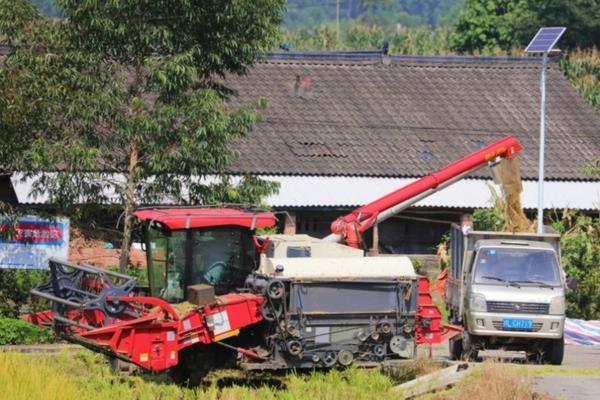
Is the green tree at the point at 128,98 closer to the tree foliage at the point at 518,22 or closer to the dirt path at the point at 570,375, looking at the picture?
the dirt path at the point at 570,375

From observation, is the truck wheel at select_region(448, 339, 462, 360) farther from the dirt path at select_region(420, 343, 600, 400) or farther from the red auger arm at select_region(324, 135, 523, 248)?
the red auger arm at select_region(324, 135, 523, 248)

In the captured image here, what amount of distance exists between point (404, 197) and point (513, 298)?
346 centimetres

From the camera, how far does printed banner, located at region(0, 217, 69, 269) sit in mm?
26281

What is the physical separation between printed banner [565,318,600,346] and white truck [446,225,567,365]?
4772 mm

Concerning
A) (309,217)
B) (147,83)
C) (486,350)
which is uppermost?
(147,83)

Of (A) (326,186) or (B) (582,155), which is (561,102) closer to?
(B) (582,155)

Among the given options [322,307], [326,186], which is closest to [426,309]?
[322,307]

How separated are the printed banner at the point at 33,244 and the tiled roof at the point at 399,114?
1068 cm

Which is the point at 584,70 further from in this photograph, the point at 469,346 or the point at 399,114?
the point at 469,346

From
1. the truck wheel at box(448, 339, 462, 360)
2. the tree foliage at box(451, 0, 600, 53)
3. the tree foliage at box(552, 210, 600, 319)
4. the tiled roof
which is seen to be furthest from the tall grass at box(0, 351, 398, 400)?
the tree foliage at box(451, 0, 600, 53)

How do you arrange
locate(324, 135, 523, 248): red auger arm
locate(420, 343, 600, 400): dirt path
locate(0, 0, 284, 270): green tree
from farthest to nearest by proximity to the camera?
locate(0, 0, 284, 270): green tree < locate(324, 135, 523, 248): red auger arm < locate(420, 343, 600, 400): dirt path

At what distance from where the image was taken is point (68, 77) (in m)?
25.0

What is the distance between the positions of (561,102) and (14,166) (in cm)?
2251

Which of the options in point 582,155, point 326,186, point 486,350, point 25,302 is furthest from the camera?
point 582,155
